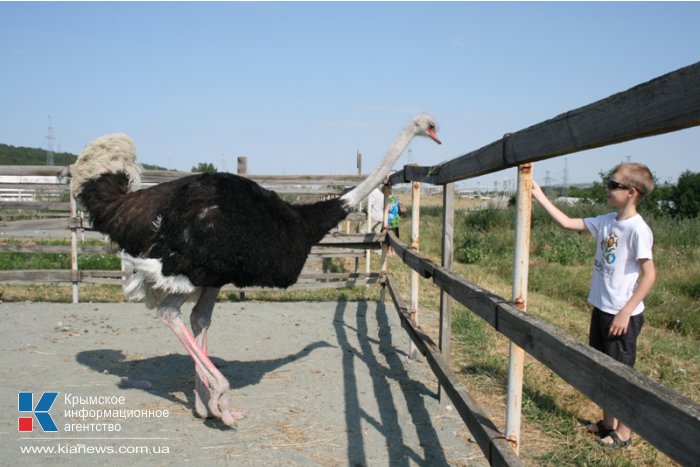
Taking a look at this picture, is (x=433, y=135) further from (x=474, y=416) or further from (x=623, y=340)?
(x=474, y=416)

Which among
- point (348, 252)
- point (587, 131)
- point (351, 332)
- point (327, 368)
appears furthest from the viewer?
point (348, 252)

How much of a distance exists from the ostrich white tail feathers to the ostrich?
78 millimetres

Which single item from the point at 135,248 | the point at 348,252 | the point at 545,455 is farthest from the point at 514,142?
the point at 348,252

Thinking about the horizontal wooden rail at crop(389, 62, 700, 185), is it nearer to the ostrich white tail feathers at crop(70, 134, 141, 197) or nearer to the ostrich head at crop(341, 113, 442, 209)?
the ostrich head at crop(341, 113, 442, 209)

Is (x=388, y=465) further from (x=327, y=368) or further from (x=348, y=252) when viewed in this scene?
(x=348, y=252)

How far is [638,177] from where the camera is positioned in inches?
121

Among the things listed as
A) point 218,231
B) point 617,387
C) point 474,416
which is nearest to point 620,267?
point 474,416

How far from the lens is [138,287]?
3.99 metres

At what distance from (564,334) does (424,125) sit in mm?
3445

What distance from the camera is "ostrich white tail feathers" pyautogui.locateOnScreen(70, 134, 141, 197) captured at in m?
4.47

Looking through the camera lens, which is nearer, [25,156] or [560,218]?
[560,218]

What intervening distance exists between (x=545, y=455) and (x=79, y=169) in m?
3.70

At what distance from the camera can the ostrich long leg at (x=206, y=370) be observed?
3637 mm

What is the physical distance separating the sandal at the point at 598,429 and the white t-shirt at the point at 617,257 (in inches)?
28.0
